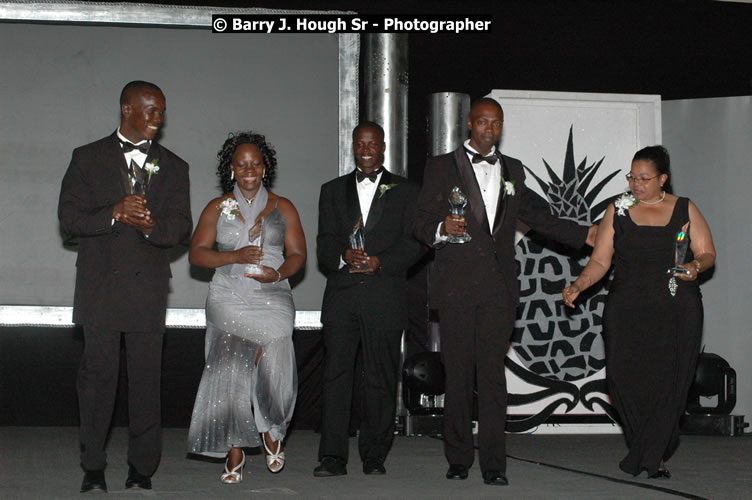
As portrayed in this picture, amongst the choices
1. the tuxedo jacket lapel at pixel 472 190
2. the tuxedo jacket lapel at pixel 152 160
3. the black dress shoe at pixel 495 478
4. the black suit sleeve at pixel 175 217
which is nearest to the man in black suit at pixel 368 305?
the tuxedo jacket lapel at pixel 472 190

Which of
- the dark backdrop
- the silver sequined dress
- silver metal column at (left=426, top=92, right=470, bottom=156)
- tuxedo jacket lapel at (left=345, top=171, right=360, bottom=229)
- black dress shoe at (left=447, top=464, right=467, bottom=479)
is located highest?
the dark backdrop

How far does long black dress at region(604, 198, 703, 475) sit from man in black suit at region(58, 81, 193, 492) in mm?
2326

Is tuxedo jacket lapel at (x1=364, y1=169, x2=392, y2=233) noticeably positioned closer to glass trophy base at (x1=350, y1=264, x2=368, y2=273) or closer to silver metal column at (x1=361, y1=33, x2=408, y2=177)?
glass trophy base at (x1=350, y1=264, x2=368, y2=273)

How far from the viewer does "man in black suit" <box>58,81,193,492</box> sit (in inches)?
178

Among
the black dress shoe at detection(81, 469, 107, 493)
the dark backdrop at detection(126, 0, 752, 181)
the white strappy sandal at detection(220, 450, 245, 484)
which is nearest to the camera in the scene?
the black dress shoe at detection(81, 469, 107, 493)

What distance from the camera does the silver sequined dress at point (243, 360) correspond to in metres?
Result: 5.01

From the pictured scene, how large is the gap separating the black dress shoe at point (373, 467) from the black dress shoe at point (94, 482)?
4.57 ft

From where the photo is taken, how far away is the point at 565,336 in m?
7.55

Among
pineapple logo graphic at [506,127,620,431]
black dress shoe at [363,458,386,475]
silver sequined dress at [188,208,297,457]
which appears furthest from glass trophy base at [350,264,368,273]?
pineapple logo graphic at [506,127,620,431]

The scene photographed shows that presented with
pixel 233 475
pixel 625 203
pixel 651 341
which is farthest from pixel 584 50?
pixel 233 475

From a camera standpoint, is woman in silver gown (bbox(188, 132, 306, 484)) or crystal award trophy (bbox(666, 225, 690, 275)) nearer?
woman in silver gown (bbox(188, 132, 306, 484))

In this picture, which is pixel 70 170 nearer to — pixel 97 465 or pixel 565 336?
pixel 97 465

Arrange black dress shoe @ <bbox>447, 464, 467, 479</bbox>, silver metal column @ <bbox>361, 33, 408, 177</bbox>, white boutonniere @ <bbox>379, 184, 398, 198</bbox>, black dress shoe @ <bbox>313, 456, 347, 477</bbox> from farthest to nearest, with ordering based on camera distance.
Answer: silver metal column @ <bbox>361, 33, 408, 177</bbox>
white boutonniere @ <bbox>379, 184, 398, 198</bbox>
black dress shoe @ <bbox>313, 456, 347, 477</bbox>
black dress shoe @ <bbox>447, 464, 467, 479</bbox>

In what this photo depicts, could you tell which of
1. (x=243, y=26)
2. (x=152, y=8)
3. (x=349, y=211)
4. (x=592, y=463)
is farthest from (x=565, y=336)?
(x=152, y=8)
